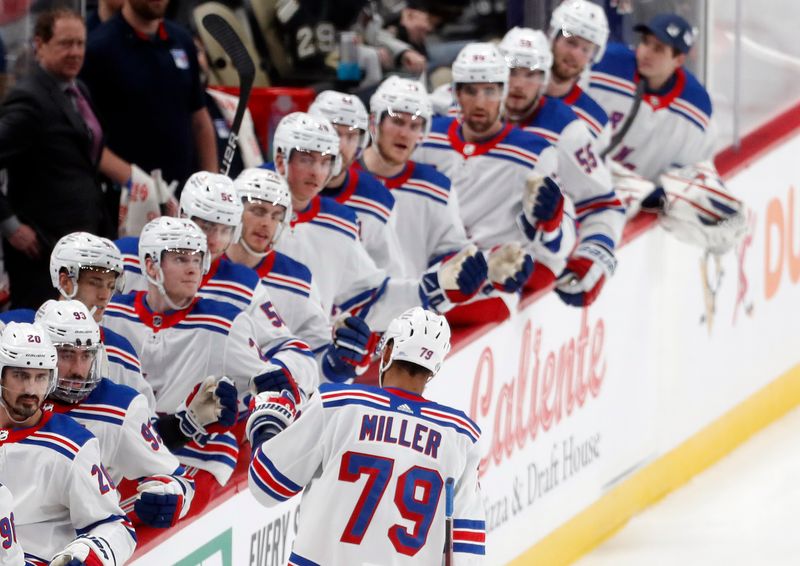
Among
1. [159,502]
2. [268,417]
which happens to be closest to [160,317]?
[268,417]

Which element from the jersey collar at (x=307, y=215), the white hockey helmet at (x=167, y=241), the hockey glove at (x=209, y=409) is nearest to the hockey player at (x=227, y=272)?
A: the white hockey helmet at (x=167, y=241)

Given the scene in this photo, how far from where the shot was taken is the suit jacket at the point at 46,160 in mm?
5793

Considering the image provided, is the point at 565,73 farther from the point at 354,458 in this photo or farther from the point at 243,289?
the point at 354,458

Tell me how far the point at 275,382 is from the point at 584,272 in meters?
1.79

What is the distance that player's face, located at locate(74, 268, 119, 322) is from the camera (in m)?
5.01

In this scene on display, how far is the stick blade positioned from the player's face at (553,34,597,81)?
3.39 feet

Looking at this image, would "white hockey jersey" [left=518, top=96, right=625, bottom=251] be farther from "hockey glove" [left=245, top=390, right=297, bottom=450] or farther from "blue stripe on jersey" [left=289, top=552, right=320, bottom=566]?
"blue stripe on jersey" [left=289, top=552, right=320, bottom=566]

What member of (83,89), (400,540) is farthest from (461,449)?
(83,89)

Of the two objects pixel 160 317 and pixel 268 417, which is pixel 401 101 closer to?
pixel 160 317

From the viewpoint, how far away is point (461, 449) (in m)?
4.55

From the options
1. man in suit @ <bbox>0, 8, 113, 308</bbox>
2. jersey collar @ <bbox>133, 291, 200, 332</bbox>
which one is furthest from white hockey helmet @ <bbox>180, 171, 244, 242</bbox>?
man in suit @ <bbox>0, 8, 113, 308</bbox>

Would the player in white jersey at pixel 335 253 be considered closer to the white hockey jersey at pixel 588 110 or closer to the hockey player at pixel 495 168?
the hockey player at pixel 495 168

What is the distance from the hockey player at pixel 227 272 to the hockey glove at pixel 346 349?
155 millimetres

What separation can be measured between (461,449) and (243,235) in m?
1.20
